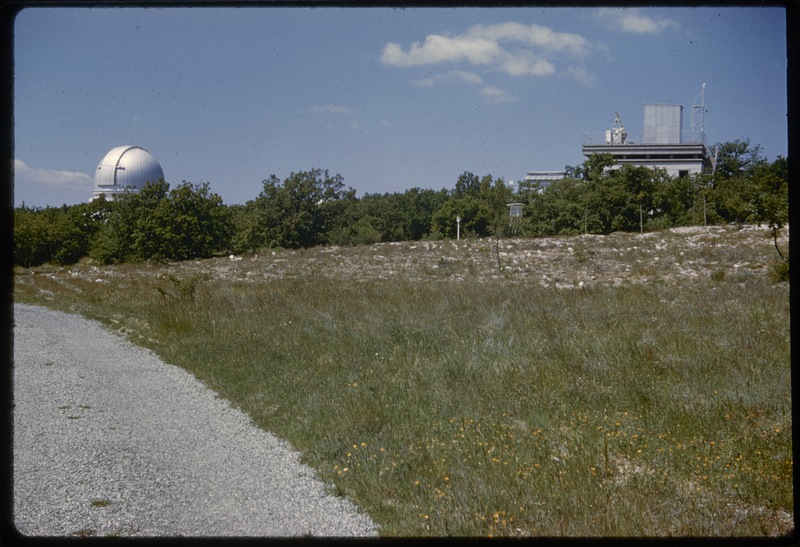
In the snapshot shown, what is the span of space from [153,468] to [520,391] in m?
3.54

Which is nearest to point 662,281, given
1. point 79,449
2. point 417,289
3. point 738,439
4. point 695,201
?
point 417,289

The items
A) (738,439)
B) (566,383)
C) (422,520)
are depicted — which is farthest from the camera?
(566,383)

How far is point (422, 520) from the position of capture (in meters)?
4.37

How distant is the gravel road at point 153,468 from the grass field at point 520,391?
361 mm

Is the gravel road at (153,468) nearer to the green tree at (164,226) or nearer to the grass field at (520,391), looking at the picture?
the grass field at (520,391)

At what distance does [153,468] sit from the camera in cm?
551

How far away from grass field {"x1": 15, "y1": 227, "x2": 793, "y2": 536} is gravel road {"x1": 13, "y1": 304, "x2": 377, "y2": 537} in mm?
361

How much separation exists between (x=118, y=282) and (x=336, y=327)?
11.2 meters

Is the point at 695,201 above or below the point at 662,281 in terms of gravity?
above

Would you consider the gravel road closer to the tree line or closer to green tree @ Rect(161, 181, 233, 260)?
the tree line

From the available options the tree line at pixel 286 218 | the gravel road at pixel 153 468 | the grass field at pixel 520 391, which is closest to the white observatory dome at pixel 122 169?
the tree line at pixel 286 218

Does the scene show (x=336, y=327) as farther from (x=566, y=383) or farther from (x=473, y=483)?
(x=473, y=483)

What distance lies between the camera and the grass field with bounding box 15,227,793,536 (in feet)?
14.6

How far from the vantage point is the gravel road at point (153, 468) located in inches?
176
